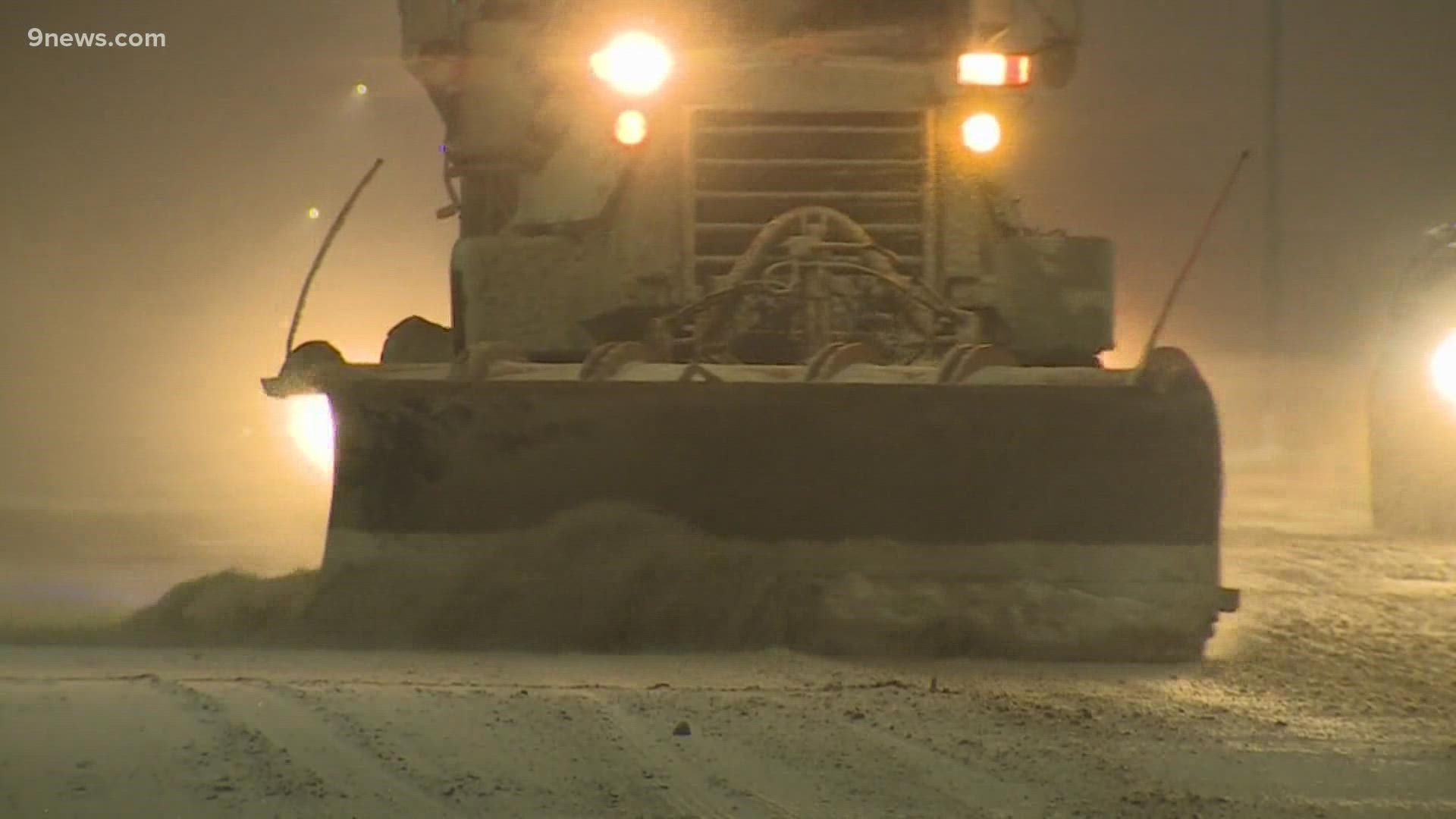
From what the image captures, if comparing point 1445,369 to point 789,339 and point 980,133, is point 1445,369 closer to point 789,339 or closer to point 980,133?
point 980,133

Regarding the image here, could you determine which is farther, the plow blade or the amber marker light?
the amber marker light

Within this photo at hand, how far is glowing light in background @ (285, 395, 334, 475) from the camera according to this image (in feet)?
63.8

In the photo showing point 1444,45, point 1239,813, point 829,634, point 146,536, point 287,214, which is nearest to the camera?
point 1239,813

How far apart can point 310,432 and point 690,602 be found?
1627 cm

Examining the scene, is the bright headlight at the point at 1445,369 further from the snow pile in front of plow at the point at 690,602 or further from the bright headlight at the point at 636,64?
the bright headlight at the point at 636,64

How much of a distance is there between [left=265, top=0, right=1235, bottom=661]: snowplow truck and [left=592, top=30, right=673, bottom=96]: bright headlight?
1 cm

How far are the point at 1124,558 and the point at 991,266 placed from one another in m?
1.74

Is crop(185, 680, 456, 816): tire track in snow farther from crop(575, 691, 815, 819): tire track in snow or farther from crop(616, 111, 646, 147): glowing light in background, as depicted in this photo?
crop(616, 111, 646, 147): glowing light in background

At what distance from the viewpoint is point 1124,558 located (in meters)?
5.80

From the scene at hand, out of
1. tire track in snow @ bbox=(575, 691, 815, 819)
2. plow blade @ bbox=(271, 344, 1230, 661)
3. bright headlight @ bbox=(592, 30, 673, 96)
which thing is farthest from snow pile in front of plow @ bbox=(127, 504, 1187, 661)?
bright headlight @ bbox=(592, 30, 673, 96)

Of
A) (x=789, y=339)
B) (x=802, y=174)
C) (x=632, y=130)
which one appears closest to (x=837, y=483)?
(x=789, y=339)

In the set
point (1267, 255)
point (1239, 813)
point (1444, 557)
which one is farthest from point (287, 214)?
point (1239, 813)

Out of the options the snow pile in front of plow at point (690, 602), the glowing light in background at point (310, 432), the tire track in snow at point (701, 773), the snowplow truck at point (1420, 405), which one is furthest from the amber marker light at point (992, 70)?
the glowing light in background at point (310, 432)

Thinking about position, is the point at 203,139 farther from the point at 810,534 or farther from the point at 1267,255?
the point at 810,534
